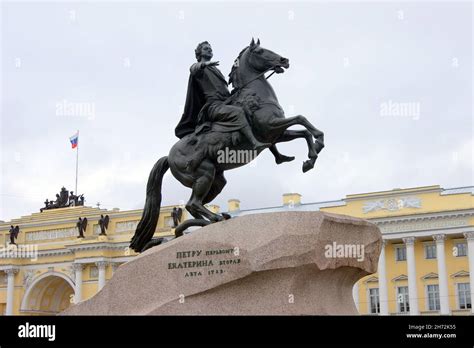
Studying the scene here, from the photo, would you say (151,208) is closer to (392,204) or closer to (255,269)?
(255,269)

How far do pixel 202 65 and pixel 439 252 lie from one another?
34646mm

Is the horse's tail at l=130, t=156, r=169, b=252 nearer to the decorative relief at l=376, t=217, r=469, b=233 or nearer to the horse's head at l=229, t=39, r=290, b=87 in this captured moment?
the horse's head at l=229, t=39, r=290, b=87

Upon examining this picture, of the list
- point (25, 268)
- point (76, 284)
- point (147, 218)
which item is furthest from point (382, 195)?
point (147, 218)

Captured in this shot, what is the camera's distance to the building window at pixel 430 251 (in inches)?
1702

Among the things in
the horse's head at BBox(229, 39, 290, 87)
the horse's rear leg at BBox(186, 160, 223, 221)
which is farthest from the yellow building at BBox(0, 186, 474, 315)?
the horse's rear leg at BBox(186, 160, 223, 221)

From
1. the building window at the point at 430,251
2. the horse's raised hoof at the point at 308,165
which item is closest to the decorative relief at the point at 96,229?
the building window at the point at 430,251

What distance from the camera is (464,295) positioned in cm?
4150

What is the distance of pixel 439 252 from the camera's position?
4159 centimetres

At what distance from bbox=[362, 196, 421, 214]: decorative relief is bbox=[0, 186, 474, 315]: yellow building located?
6 cm

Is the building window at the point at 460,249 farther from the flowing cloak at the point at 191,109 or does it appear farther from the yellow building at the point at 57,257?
the flowing cloak at the point at 191,109

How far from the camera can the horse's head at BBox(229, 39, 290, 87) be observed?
9.10 metres

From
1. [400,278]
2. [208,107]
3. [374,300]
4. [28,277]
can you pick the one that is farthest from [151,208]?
[28,277]

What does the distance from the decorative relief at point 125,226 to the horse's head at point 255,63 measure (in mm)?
39836
